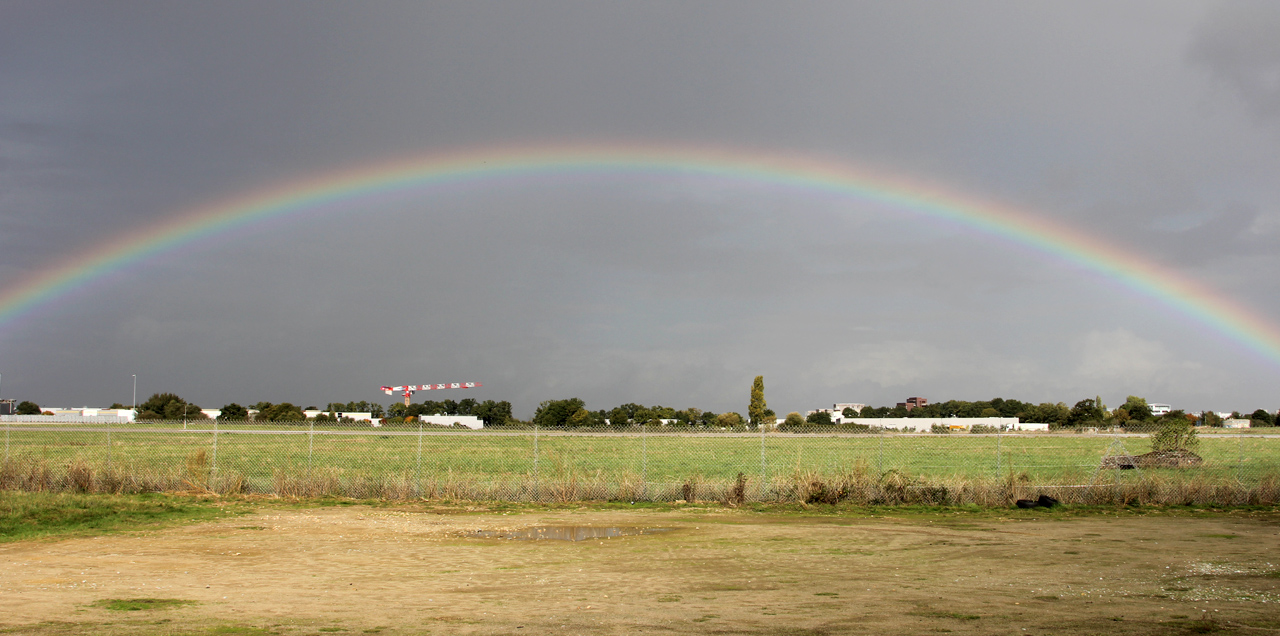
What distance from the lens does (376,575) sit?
11539 millimetres

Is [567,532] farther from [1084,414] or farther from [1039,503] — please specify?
[1084,414]

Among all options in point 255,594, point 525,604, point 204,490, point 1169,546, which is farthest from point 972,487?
point 204,490

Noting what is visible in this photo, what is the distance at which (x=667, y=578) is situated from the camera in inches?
446

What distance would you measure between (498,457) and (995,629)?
34.3 m

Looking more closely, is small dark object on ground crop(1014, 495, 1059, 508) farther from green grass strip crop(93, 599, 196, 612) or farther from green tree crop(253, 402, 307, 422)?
green tree crop(253, 402, 307, 422)

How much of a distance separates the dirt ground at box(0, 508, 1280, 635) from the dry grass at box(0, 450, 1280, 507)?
2.99 meters

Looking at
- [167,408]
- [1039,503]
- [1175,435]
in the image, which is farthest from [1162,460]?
[167,408]

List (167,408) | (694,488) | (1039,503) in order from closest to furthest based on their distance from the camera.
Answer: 1. (1039,503)
2. (694,488)
3. (167,408)

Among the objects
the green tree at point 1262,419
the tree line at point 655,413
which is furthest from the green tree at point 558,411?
the green tree at point 1262,419

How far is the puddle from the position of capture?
1581 cm

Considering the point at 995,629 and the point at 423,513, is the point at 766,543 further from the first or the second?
the point at 423,513

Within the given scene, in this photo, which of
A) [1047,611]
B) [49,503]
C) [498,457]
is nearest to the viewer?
[1047,611]

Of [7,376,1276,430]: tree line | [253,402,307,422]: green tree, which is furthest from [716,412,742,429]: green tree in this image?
[253,402,307,422]: green tree

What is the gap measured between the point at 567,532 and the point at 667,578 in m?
5.55
